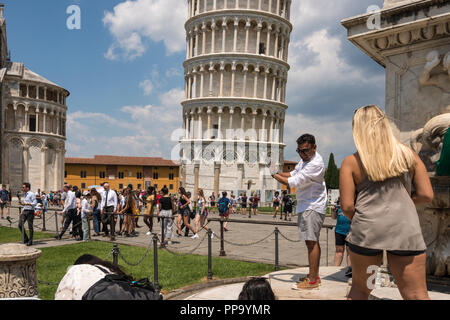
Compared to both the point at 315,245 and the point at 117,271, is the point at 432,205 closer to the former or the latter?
the point at 315,245

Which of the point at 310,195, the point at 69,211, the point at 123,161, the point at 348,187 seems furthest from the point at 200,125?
the point at 348,187

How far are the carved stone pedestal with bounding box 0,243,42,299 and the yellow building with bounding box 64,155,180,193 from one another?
71970 millimetres

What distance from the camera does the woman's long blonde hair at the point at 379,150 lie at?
8.63ft

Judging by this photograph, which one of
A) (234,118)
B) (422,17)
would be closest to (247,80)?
(234,118)

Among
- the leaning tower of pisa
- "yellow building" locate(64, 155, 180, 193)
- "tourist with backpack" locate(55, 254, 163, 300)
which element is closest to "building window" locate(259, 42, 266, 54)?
the leaning tower of pisa

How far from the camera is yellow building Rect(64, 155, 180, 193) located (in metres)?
76.9

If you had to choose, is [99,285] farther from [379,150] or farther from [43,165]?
[43,165]

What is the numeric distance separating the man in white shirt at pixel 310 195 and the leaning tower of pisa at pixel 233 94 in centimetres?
4565

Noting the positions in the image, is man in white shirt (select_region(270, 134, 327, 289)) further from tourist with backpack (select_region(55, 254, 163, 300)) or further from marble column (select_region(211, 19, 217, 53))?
marble column (select_region(211, 19, 217, 53))

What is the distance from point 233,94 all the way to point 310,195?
1842 inches

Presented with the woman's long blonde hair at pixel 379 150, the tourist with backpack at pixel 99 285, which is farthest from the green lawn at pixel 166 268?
the woman's long blonde hair at pixel 379 150

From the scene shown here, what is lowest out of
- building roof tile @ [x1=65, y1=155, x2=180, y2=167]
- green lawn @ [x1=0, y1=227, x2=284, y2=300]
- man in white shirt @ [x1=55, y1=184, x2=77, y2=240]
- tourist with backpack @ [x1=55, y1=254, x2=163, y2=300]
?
green lawn @ [x1=0, y1=227, x2=284, y2=300]

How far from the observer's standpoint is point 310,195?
4.48 meters

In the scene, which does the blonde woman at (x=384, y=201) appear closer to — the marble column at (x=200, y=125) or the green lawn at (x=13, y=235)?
the green lawn at (x=13, y=235)
